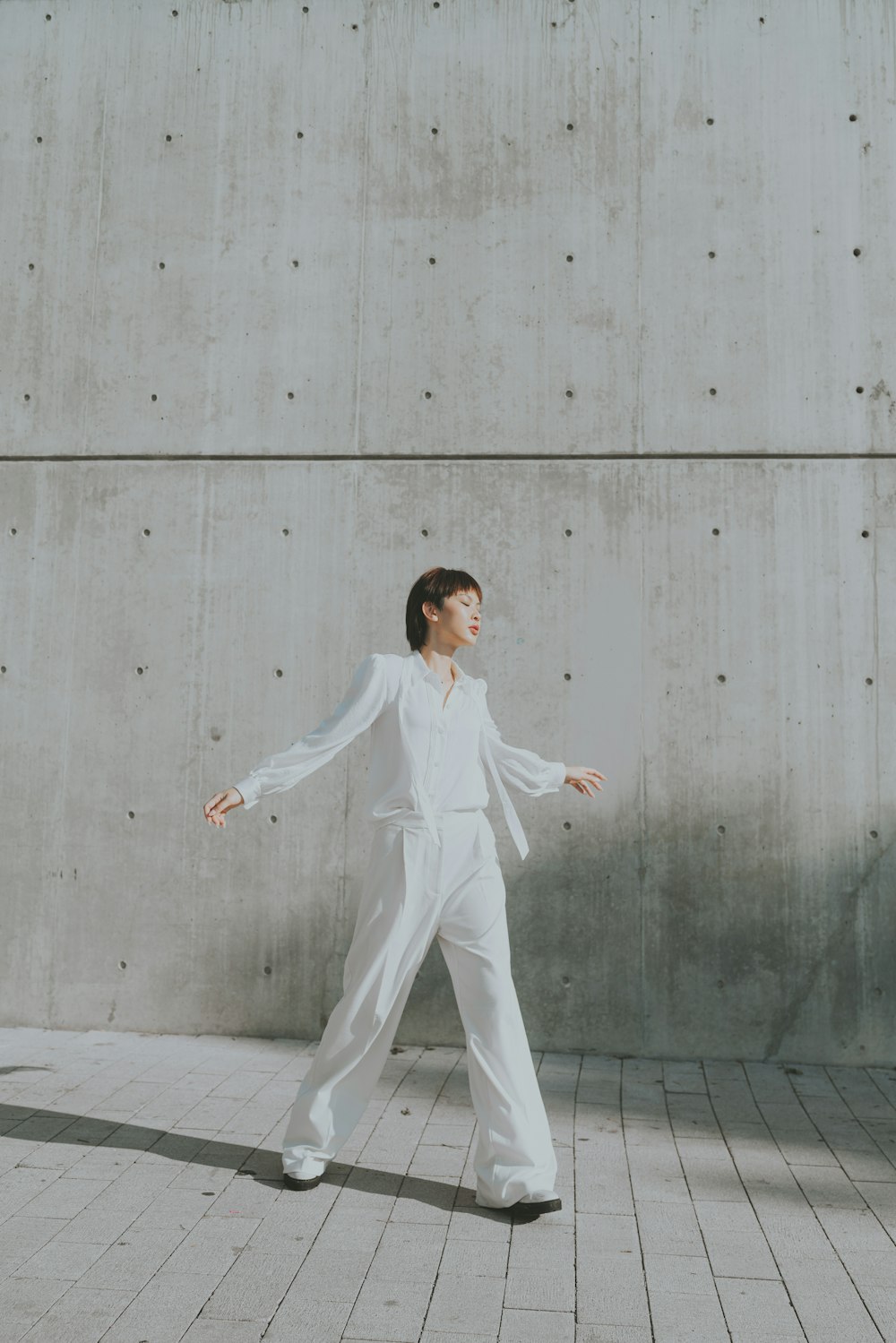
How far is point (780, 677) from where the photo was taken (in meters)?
6.00

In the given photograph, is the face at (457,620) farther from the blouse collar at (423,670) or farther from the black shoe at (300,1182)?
the black shoe at (300,1182)

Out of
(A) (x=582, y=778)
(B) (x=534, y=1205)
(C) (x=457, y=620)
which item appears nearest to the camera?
(B) (x=534, y=1205)

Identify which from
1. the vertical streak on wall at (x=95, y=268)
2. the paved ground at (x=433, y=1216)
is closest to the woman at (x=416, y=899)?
the paved ground at (x=433, y=1216)

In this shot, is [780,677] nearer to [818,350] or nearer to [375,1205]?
[818,350]

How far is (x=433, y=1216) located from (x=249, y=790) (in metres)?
1.45

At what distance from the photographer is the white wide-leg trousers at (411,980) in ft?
12.0

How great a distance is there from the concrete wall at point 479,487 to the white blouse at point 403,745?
7.37 feet

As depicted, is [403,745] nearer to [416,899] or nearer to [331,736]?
[331,736]

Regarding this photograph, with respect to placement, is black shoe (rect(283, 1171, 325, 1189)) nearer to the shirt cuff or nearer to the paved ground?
the paved ground

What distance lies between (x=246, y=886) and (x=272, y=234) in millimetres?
3714

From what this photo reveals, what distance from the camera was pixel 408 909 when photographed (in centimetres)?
371

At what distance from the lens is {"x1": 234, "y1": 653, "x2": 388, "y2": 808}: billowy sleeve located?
3.72m

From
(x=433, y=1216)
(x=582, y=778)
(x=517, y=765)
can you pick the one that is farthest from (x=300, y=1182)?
(x=582, y=778)

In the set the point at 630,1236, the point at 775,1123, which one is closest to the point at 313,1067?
the point at 630,1236
